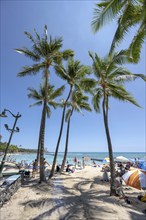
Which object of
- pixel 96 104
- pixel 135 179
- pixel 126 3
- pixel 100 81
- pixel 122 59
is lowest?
pixel 135 179

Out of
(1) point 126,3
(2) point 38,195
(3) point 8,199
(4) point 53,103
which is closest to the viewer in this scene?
(1) point 126,3

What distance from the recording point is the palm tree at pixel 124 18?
692 cm

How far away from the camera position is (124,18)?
7371 mm

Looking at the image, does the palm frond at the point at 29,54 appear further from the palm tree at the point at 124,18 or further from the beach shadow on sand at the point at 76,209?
the beach shadow on sand at the point at 76,209

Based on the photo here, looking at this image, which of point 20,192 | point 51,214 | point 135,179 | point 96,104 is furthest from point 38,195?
point 96,104

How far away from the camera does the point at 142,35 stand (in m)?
7.37

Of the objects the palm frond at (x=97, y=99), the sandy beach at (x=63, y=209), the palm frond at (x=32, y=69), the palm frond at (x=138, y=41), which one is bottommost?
the sandy beach at (x=63, y=209)

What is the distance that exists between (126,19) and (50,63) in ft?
28.2

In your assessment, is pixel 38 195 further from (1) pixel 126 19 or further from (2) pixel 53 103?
(2) pixel 53 103

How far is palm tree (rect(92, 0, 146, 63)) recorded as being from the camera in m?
6.92

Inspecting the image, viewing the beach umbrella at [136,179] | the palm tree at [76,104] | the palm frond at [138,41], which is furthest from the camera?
the palm tree at [76,104]

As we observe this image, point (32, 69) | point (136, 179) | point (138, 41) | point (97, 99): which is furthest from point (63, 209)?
point (32, 69)

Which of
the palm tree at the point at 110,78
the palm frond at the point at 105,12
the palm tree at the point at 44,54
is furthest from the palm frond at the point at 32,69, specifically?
the palm frond at the point at 105,12

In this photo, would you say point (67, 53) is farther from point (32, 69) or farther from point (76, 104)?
point (76, 104)
